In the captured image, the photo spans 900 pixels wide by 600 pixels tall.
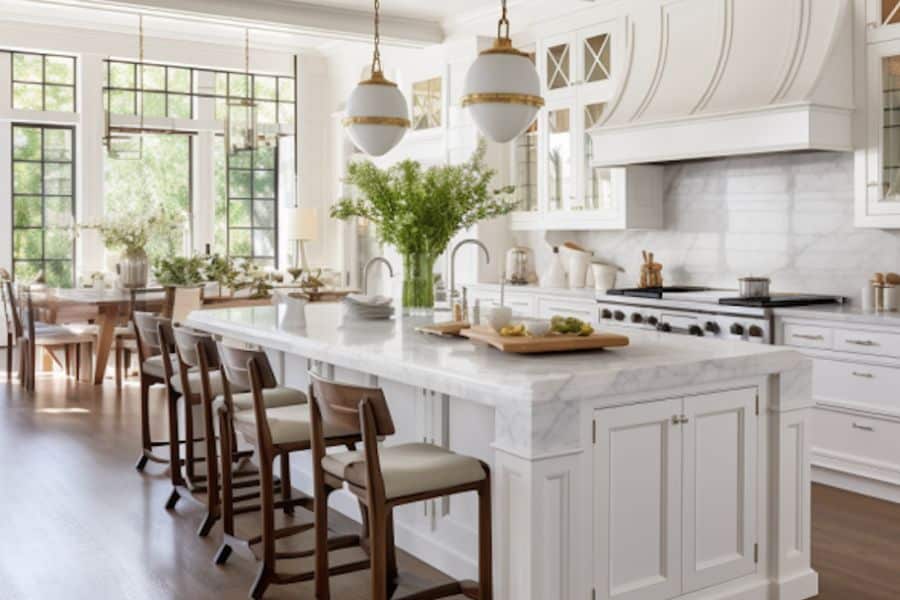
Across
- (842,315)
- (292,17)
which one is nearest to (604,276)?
(842,315)

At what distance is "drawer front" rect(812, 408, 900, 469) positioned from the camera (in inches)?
185

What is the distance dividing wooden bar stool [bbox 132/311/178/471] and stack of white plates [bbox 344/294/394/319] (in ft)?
2.89

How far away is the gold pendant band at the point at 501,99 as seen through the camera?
12.4 ft

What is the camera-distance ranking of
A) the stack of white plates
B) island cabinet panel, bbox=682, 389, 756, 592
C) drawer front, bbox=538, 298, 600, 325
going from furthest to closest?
drawer front, bbox=538, 298, 600, 325, the stack of white plates, island cabinet panel, bbox=682, 389, 756, 592

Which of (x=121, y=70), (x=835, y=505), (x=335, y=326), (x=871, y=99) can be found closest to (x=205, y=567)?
(x=335, y=326)

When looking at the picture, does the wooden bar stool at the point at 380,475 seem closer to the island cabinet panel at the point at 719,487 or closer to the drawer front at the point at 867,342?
the island cabinet panel at the point at 719,487

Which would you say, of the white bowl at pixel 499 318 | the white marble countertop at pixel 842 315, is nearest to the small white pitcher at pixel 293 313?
the white bowl at pixel 499 318

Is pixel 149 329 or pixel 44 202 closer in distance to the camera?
pixel 149 329

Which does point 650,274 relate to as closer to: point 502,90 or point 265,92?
point 502,90

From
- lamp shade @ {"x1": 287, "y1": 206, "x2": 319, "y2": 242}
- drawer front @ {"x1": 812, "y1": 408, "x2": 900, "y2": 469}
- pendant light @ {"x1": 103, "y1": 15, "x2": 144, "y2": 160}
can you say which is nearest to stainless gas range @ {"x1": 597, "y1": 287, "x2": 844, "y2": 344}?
drawer front @ {"x1": 812, "y1": 408, "x2": 900, "y2": 469}

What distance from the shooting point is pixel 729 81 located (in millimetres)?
5664

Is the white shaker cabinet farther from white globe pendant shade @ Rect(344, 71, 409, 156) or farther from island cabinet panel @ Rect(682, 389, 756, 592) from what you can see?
island cabinet panel @ Rect(682, 389, 756, 592)

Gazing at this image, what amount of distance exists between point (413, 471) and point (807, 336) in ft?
9.76

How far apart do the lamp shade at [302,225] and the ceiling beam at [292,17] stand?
2.36 m
